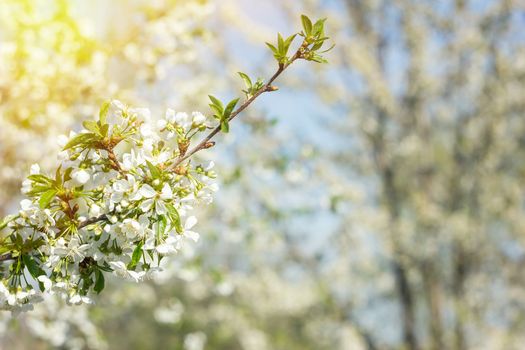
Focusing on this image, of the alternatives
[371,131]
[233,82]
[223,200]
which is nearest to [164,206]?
[223,200]

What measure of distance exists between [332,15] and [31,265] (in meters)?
7.05

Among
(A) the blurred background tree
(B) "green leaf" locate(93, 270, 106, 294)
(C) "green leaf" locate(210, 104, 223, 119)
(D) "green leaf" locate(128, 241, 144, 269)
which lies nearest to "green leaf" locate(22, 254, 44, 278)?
(B) "green leaf" locate(93, 270, 106, 294)

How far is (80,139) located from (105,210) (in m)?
0.20

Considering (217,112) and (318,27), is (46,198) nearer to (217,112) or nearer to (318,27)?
(217,112)

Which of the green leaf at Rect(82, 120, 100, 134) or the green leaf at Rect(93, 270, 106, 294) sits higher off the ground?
the green leaf at Rect(82, 120, 100, 134)

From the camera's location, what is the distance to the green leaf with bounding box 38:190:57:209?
4.61 feet

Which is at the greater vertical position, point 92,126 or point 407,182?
point 407,182

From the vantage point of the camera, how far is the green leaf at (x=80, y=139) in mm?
1445

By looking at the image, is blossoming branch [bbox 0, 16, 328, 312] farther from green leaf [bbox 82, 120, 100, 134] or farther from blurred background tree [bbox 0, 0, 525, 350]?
blurred background tree [bbox 0, 0, 525, 350]

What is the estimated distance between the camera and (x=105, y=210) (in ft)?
4.73

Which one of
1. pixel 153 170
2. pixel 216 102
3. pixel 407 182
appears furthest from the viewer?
pixel 407 182

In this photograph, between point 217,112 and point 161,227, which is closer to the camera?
point 161,227

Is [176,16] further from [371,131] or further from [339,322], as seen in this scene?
[339,322]

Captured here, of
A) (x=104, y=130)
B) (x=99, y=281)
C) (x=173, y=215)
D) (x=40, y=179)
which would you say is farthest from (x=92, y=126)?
(x=99, y=281)
